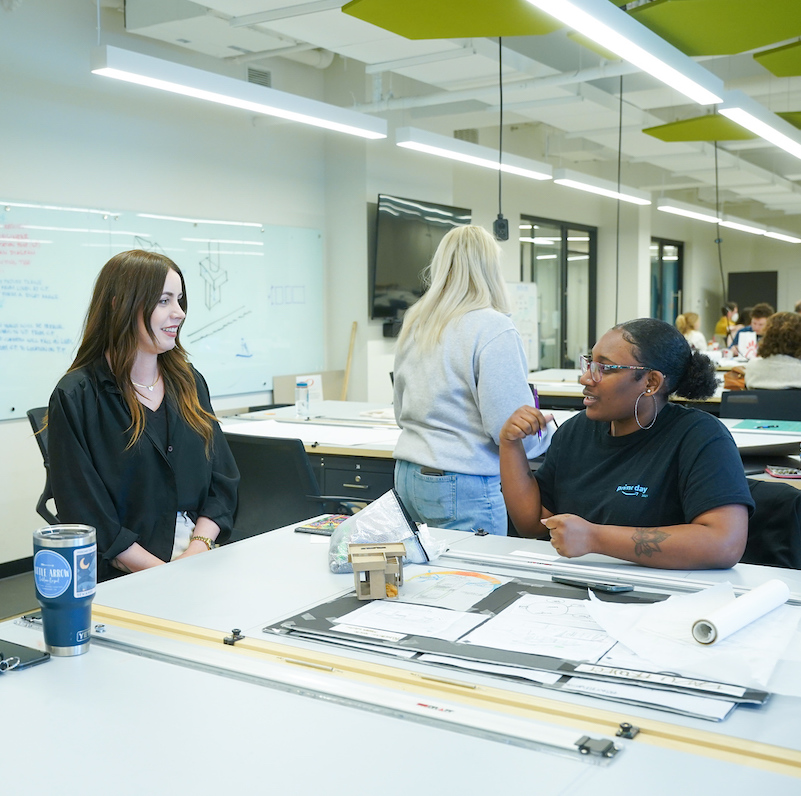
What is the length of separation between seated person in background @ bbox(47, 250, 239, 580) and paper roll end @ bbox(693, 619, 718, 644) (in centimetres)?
127

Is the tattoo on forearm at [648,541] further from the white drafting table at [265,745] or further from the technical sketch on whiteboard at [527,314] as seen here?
the technical sketch on whiteboard at [527,314]

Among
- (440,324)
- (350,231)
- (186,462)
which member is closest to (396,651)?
(186,462)

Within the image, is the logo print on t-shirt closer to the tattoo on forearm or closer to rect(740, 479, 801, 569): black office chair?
the tattoo on forearm

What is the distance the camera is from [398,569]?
1525mm

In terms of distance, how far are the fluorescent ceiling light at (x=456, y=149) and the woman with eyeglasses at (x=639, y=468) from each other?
3661 millimetres

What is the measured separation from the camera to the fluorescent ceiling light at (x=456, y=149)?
17.7ft

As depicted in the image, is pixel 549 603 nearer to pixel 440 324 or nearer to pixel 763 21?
pixel 440 324

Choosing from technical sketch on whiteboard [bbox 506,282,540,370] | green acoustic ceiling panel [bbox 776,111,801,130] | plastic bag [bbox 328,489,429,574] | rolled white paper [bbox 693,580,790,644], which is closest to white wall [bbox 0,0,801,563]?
technical sketch on whiteboard [bbox 506,282,540,370]

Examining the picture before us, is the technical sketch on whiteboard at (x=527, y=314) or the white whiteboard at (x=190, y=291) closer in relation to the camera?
the white whiteboard at (x=190, y=291)

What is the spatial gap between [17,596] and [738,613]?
3.92 m

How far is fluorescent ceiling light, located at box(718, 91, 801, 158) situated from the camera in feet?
15.4

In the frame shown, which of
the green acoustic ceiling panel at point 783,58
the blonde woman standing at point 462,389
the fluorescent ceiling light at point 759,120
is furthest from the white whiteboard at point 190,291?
the green acoustic ceiling panel at point 783,58

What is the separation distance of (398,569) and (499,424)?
104cm

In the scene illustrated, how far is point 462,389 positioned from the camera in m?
2.56
